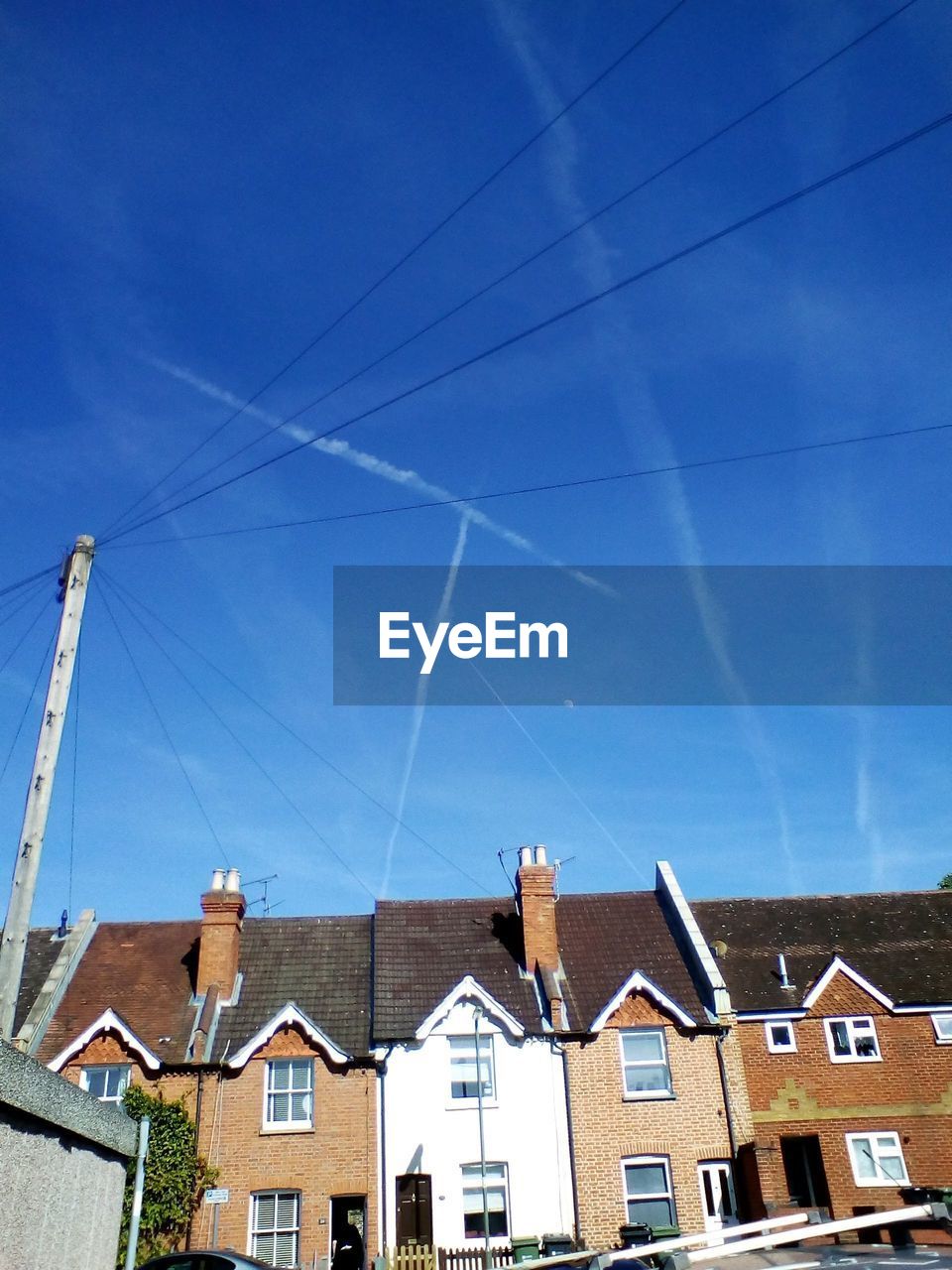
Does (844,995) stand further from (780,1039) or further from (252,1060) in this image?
(252,1060)

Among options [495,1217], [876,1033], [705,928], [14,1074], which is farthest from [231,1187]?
[14,1074]

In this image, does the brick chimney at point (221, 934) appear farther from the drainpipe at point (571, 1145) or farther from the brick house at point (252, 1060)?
the drainpipe at point (571, 1145)

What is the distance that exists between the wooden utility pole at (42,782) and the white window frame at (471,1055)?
47.6 feet

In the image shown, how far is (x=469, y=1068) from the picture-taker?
26.8 meters

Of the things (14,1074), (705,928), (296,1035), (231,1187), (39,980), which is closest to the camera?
(14,1074)

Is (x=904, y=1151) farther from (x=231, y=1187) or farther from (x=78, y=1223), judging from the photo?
(x=78, y=1223)

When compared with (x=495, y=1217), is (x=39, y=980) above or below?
above

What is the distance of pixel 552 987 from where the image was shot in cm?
2820

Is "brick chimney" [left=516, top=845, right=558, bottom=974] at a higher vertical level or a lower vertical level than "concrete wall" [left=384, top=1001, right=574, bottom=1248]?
higher

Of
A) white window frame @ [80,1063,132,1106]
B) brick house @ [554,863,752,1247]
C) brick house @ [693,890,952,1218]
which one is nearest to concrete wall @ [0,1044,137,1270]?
white window frame @ [80,1063,132,1106]

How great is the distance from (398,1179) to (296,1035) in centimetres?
451

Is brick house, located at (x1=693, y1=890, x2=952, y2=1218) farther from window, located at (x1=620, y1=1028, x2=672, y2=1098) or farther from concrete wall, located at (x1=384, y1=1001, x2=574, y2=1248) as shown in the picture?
concrete wall, located at (x1=384, y1=1001, x2=574, y2=1248)

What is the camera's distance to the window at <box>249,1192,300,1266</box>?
24438 millimetres

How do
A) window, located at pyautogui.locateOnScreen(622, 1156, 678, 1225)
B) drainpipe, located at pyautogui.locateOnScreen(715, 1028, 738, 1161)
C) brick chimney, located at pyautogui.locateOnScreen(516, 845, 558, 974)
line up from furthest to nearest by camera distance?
brick chimney, located at pyautogui.locateOnScreen(516, 845, 558, 974), drainpipe, located at pyautogui.locateOnScreen(715, 1028, 738, 1161), window, located at pyautogui.locateOnScreen(622, 1156, 678, 1225)
